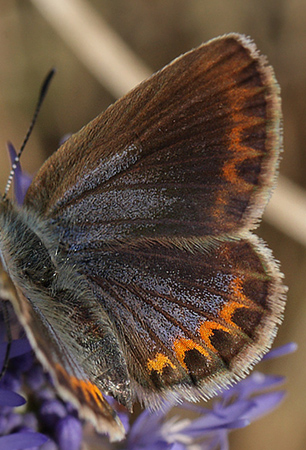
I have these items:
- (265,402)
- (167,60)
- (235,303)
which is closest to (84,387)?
(235,303)

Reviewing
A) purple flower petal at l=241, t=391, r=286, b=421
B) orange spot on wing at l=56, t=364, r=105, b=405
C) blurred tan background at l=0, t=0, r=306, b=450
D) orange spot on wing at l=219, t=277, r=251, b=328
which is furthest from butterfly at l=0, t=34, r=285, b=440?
blurred tan background at l=0, t=0, r=306, b=450

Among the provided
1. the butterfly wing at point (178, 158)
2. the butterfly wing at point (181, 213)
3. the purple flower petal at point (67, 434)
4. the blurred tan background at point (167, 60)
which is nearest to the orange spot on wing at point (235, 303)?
the butterfly wing at point (181, 213)

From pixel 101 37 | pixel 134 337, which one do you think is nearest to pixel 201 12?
pixel 101 37

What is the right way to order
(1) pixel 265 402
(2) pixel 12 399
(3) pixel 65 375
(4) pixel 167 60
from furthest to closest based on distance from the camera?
Result: (4) pixel 167 60 → (1) pixel 265 402 → (2) pixel 12 399 → (3) pixel 65 375

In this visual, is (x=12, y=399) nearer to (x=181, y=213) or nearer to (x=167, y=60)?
(x=181, y=213)

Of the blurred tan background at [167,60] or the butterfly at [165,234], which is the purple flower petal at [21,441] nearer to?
the butterfly at [165,234]

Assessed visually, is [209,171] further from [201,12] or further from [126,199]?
[201,12]
